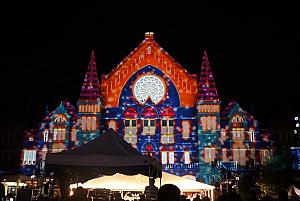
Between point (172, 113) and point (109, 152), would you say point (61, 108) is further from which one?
point (109, 152)

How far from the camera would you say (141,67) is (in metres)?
53.7

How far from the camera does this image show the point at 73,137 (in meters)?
52.0

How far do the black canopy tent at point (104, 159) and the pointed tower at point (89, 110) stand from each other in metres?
36.3

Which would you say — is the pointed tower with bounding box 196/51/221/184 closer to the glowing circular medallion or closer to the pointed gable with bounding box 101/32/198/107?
the pointed gable with bounding box 101/32/198/107

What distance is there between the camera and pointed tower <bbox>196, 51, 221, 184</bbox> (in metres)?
49.5

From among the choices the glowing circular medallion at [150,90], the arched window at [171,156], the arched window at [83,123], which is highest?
the glowing circular medallion at [150,90]

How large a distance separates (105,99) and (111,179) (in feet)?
106

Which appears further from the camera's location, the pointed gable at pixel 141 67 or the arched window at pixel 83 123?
the pointed gable at pixel 141 67

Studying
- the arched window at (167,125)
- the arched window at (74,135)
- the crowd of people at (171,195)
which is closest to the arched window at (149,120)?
the arched window at (167,125)

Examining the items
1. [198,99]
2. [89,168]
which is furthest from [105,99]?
[89,168]

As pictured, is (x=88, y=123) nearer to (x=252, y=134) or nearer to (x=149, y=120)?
(x=149, y=120)

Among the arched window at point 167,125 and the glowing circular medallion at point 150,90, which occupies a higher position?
the glowing circular medallion at point 150,90

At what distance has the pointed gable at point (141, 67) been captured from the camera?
5350 centimetres

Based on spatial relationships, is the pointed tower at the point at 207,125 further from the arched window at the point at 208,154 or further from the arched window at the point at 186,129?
the arched window at the point at 186,129
